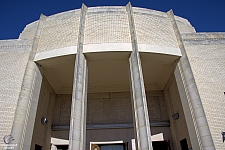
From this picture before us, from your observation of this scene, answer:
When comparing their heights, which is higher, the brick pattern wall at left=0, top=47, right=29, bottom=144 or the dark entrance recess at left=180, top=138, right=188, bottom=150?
the brick pattern wall at left=0, top=47, right=29, bottom=144

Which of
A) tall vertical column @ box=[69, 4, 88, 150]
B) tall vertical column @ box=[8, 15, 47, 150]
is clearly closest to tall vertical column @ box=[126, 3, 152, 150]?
tall vertical column @ box=[69, 4, 88, 150]

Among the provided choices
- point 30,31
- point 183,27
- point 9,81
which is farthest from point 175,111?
point 30,31

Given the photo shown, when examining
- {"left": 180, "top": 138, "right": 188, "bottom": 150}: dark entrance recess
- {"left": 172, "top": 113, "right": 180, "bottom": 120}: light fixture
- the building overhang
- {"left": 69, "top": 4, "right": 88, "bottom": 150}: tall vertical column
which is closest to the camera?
{"left": 69, "top": 4, "right": 88, "bottom": 150}: tall vertical column

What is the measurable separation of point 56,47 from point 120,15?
3.83 m

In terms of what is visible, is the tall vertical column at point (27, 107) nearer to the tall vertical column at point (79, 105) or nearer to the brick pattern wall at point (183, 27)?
the tall vertical column at point (79, 105)

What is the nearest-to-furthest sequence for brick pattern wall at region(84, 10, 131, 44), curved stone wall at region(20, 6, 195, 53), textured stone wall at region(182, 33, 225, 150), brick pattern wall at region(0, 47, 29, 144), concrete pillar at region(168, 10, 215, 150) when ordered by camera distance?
concrete pillar at region(168, 10, 215, 150)
textured stone wall at region(182, 33, 225, 150)
brick pattern wall at region(0, 47, 29, 144)
brick pattern wall at region(84, 10, 131, 44)
curved stone wall at region(20, 6, 195, 53)

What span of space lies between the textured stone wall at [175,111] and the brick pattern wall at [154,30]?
260 cm

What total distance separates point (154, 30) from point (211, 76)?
3642mm

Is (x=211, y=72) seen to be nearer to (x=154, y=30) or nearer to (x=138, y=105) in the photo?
(x=154, y=30)

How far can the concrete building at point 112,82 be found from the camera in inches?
303

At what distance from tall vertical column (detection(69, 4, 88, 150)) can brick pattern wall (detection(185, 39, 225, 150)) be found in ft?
17.0

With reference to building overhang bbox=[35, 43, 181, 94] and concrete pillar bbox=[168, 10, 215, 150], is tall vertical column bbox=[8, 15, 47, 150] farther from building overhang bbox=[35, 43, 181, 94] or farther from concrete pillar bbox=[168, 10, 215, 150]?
concrete pillar bbox=[168, 10, 215, 150]

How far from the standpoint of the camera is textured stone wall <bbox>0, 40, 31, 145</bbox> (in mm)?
8055

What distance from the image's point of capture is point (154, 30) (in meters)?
9.93
